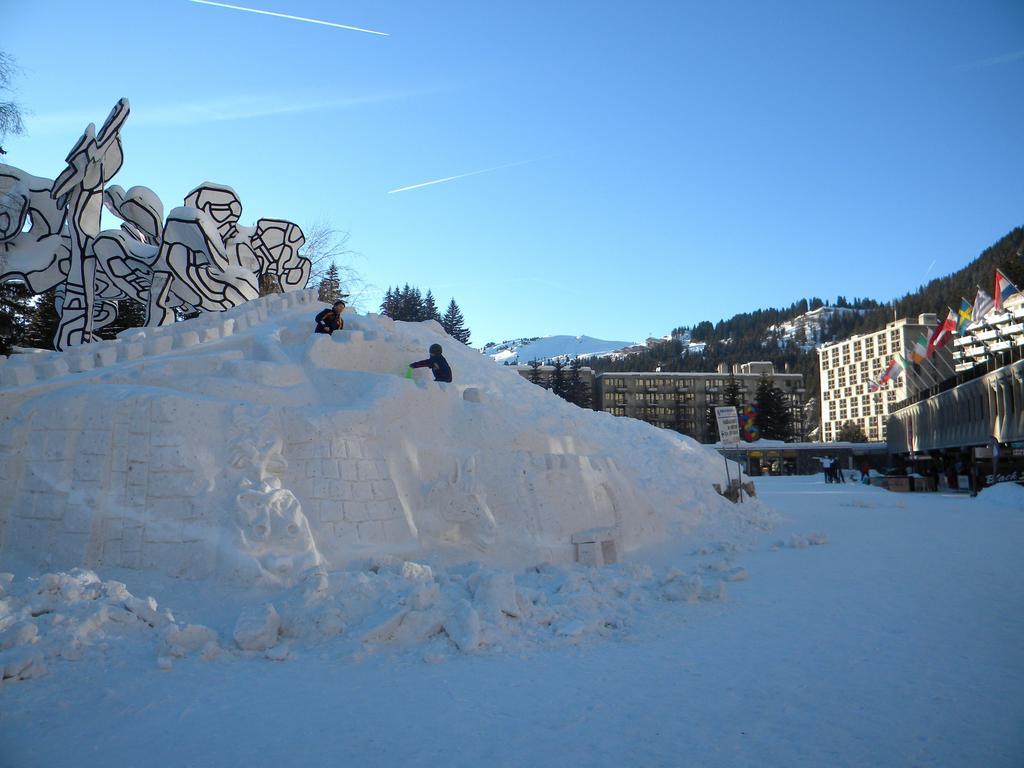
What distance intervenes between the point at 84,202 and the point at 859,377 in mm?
100232

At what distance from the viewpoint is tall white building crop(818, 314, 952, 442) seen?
287 ft

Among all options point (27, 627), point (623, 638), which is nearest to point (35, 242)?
point (27, 627)

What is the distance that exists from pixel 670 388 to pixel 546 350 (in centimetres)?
11574

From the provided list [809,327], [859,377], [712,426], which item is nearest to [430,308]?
[712,426]

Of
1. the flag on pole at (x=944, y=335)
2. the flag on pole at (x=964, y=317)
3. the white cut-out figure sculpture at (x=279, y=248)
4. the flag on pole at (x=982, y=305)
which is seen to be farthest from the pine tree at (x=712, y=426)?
the white cut-out figure sculpture at (x=279, y=248)

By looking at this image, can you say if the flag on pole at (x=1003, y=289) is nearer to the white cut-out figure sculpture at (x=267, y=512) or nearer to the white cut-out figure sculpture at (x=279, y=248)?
the white cut-out figure sculpture at (x=279, y=248)

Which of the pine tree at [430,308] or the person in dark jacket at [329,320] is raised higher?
the pine tree at [430,308]

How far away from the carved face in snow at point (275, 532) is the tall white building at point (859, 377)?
8485 centimetres

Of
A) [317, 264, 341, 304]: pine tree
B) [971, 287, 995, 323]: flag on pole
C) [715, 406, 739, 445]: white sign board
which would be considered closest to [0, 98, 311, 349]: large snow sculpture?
[715, 406, 739, 445]: white sign board

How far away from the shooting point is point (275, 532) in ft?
18.9

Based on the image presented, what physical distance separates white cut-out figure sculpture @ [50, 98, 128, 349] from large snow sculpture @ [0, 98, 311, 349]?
2 cm

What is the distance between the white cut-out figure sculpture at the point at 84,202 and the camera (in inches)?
488

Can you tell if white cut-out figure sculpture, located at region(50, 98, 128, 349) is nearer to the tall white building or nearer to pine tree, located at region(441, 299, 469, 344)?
pine tree, located at region(441, 299, 469, 344)

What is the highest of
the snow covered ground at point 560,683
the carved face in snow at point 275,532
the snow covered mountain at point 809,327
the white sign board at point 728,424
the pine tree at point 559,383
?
the snow covered mountain at point 809,327
